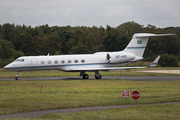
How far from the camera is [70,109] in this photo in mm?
12047

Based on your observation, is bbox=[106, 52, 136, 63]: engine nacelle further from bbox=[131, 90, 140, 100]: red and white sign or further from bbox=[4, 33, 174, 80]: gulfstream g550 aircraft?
bbox=[131, 90, 140, 100]: red and white sign

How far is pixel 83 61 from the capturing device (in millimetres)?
29422

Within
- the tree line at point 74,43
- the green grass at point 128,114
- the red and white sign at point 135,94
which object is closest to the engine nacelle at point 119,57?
the red and white sign at point 135,94

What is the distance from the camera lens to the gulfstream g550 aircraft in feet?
92.1

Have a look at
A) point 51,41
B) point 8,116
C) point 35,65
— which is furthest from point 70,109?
point 51,41

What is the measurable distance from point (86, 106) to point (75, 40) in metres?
73.0

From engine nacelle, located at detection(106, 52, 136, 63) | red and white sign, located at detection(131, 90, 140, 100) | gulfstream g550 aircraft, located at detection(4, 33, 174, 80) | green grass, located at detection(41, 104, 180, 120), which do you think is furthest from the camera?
engine nacelle, located at detection(106, 52, 136, 63)

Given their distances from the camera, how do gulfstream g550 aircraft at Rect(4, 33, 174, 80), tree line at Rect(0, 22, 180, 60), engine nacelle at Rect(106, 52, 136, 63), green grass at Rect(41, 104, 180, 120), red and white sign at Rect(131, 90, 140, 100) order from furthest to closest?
tree line at Rect(0, 22, 180, 60) → engine nacelle at Rect(106, 52, 136, 63) → gulfstream g550 aircraft at Rect(4, 33, 174, 80) → red and white sign at Rect(131, 90, 140, 100) → green grass at Rect(41, 104, 180, 120)

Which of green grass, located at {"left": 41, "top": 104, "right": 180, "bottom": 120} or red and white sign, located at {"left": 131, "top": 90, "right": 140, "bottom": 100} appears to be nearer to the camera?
green grass, located at {"left": 41, "top": 104, "right": 180, "bottom": 120}

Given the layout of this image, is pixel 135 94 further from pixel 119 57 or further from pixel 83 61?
pixel 119 57

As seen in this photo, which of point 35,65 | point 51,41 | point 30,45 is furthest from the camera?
point 51,41

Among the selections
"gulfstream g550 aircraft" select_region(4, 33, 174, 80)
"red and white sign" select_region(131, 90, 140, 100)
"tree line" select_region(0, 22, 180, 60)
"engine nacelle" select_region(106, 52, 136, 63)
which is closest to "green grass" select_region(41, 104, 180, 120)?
"red and white sign" select_region(131, 90, 140, 100)

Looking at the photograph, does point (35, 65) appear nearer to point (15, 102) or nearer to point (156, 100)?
point (15, 102)

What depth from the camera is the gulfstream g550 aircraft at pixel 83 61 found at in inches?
1105
